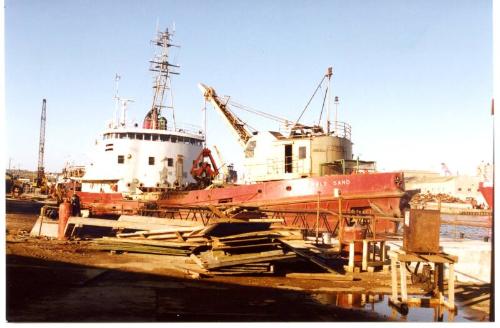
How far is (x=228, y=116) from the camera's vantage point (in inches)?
1014

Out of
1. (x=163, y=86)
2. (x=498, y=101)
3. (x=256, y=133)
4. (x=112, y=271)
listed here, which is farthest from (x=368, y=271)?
(x=163, y=86)

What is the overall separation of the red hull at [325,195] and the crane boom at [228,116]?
6.02 meters

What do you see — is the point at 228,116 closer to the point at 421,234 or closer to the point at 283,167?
the point at 283,167

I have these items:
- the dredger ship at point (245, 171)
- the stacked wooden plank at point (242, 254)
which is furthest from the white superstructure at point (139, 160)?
the stacked wooden plank at point (242, 254)

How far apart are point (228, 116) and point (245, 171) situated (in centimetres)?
538

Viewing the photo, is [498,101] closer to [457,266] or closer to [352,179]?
[457,266]

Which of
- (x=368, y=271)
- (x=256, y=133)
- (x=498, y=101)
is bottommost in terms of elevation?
(x=368, y=271)

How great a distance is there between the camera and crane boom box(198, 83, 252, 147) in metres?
24.7

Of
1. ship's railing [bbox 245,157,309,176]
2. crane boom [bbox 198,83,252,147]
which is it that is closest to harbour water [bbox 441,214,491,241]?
ship's railing [bbox 245,157,309,176]

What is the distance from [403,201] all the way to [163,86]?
19.9 meters

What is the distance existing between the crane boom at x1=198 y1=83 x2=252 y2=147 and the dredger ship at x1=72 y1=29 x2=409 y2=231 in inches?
2.6

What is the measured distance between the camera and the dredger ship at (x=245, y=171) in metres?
17.0

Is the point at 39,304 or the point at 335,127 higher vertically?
the point at 335,127

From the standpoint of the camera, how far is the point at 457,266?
11.2 m
